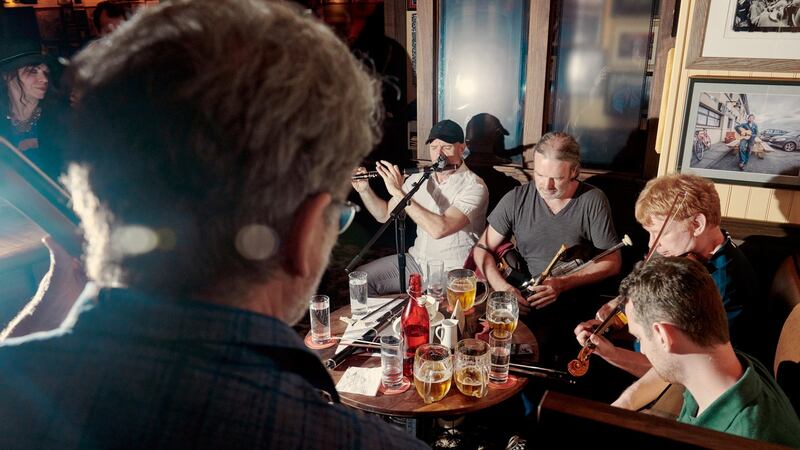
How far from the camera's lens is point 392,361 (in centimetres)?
179

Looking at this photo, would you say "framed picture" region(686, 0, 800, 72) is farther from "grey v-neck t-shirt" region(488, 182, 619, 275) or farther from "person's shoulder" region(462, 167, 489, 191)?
"person's shoulder" region(462, 167, 489, 191)

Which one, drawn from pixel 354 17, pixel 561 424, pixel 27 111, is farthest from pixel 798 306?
pixel 354 17

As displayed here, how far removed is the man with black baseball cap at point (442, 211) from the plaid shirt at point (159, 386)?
2487 millimetres

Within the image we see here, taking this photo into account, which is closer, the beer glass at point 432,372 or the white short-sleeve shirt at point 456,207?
the beer glass at point 432,372

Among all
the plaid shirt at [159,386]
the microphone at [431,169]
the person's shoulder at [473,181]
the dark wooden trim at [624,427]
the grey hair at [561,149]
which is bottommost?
the person's shoulder at [473,181]

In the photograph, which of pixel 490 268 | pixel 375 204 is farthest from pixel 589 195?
pixel 375 204

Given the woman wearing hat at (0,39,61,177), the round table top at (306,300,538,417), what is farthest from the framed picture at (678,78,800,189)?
the woman wearing hat at (0,39,61,177)

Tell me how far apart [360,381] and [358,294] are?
527 millimetres

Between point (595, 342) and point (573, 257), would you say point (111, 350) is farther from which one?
point (573, 257)

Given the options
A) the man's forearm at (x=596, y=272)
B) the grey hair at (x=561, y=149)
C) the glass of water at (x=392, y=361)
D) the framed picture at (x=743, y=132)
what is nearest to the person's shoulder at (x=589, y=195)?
the grey hair at (x=561, y=149)

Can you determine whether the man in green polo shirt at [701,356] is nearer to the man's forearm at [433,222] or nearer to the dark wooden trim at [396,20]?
the man's forearm at [433,222]

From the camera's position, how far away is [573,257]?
2838 mm

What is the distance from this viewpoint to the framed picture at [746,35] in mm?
2355

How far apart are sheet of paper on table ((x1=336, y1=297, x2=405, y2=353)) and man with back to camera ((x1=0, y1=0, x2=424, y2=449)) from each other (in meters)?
1.52
